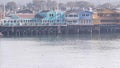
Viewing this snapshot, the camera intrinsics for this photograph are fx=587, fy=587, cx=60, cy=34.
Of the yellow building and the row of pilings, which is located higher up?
the yellow building

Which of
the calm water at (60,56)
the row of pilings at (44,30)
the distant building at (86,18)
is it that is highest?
the distant building at (86,18)

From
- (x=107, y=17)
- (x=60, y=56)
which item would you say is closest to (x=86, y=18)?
(x=107, y=17)

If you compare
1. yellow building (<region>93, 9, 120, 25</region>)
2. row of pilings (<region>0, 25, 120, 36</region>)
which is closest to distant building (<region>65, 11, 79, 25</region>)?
yellow building (<region>93, 9, 120, 25</region>)

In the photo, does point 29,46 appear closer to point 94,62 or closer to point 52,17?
point 94,62

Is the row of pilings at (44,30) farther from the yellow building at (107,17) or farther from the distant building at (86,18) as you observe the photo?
the yellow building at (107,17)

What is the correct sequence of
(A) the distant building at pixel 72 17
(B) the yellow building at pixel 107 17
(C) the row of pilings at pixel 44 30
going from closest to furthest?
(C) the row of pilings at pixel 44 30 < (B) the yellow building at pixel 107 17 < (A) the distant building at pixel 72 17

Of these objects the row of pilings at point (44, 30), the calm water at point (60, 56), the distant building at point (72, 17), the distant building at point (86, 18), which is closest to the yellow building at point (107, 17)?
the distant building at point (86, 18)

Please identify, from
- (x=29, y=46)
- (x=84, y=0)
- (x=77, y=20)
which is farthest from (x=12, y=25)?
(x=84, y=0)

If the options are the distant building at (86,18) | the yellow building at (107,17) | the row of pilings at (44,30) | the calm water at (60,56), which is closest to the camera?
the calm water at (60,56)

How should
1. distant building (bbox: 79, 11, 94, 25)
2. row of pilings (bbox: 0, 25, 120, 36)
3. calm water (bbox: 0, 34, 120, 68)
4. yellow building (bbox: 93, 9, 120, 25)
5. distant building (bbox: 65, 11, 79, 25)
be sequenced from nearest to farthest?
calm water (bbox: 0, 34, 120, 68) → row of pilings (bbox: 0, 25, 120, 36) → distant building (bbox: 79, 11, 94, 25) → yellow building (bbox: 93, 9, 120, 25) → distant building (bbox: 65, 11, 79, 25)

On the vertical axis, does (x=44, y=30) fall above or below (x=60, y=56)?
above

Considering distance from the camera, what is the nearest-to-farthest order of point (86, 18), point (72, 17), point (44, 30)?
point (44, 30), point (86, 18), point (72, 17)

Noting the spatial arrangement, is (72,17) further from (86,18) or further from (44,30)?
(44,30)

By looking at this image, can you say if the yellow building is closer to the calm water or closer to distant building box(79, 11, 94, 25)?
distant building box(79, 11, 94, 25)
